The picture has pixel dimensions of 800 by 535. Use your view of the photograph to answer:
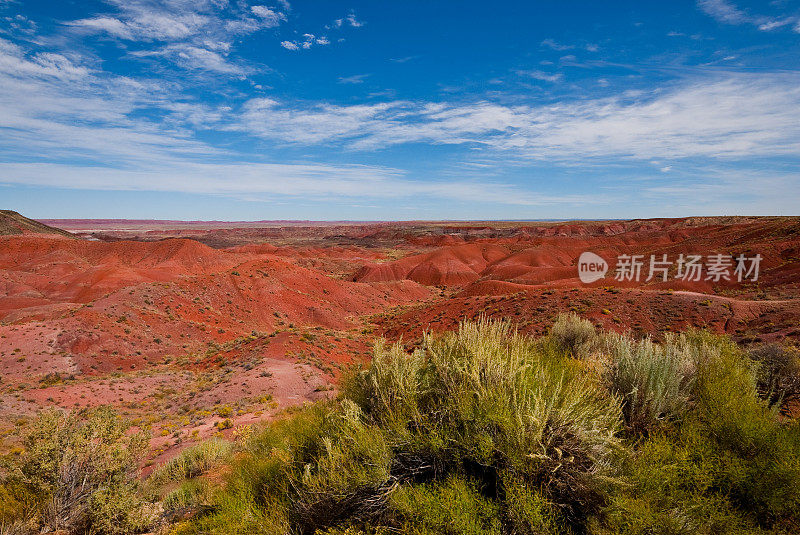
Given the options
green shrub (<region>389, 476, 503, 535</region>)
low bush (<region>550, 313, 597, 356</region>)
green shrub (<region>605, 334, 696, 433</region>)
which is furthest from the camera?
low bush (<region>550, 313, 597, 356</region>)

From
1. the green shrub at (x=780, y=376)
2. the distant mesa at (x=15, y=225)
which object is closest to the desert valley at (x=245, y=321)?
the green shrub at (x=780, y=376)

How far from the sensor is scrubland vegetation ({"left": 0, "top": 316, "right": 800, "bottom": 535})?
3381mm

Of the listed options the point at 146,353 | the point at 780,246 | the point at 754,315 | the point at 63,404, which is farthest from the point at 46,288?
the point at 780,246

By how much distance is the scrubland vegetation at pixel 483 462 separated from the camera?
11.1 feet

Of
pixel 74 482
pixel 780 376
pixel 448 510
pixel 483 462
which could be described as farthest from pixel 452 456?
pixel 780 376

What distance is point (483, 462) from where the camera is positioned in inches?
141

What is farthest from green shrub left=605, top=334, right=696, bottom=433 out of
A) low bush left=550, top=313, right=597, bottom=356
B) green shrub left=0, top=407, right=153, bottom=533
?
low bush left=550, top=313, right=597, bottom=356

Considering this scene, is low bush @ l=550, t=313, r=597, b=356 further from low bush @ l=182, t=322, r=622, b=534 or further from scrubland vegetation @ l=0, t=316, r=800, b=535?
low bush @ l=182, t=322, r=622, b=534

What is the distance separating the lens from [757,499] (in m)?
3.52

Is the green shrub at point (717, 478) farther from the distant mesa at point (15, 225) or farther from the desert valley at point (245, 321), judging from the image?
the distant mesa at point (15, 225)

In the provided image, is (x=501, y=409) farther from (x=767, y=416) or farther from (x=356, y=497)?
(x=767, y=416)

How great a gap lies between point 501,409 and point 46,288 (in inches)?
2161

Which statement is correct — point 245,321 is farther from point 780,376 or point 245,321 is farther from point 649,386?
point 780,376

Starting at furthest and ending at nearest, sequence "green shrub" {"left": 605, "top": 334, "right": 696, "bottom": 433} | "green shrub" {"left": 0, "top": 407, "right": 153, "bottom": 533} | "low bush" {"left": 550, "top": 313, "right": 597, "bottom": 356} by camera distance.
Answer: "low bush" {"left": 550, "top": 313, "right": 597, "bottom": 356}
"green shrub" {"left": 0, "top": 407, "right": 153, "bottom": 533}
"green shrub" {"left": 605, "top": 334, "right": 696, "bottom": 433}
